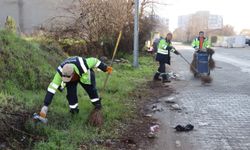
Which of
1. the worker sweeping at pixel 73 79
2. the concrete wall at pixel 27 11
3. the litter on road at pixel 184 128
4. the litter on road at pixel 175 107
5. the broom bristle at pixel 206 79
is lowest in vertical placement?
the litter on road at pixel 184 128

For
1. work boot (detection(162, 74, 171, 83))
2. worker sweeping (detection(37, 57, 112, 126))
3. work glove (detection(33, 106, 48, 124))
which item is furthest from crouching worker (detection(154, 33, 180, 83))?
work glove (detection(33, 106, 48, 124))

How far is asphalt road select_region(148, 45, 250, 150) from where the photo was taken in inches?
237

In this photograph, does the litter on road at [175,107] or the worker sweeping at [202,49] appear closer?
the litter on road at [175,107]

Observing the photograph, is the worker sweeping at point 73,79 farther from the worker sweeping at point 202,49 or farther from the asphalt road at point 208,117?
the worker sweeping at point 202,49

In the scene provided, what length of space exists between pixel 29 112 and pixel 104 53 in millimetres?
11197

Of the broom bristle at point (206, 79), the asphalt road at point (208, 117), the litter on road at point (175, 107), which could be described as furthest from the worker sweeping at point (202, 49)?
the litter on road at point (175, 107)

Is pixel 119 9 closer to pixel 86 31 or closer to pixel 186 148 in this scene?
pixel 86 31

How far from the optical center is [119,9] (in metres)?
16.9

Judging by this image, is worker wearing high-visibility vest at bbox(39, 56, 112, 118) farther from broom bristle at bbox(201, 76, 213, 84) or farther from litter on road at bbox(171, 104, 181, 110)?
broom bristle at bbox(201, 76, 213, 84)

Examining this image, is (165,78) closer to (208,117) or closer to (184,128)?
(208,117)

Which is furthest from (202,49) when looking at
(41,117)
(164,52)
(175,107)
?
(41,117)

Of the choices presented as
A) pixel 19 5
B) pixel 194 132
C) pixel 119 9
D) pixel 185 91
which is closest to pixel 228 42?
pixel 19 5

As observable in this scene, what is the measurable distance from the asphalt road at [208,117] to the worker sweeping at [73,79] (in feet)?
5.29

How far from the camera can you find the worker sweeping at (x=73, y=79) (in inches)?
237
